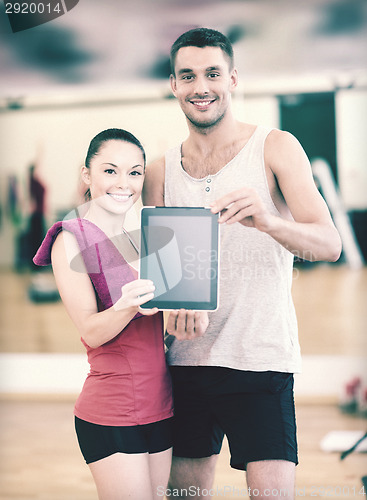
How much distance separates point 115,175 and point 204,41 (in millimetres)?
299

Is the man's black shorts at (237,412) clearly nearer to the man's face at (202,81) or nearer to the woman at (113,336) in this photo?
the woman at (113,336)

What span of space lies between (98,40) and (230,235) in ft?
3.62

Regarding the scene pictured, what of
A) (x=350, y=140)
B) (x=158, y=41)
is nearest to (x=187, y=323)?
(x=158, y=41)

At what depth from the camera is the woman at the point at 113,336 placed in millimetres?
965

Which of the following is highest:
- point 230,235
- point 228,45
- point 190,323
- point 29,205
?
point 228,45

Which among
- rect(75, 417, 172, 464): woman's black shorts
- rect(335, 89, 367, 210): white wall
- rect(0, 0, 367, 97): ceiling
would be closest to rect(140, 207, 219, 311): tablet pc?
rect(75, 417, 172, 464): woman's black shorts

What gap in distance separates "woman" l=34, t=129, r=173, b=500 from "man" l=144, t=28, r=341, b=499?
0.30 feet

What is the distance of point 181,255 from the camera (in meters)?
0.98

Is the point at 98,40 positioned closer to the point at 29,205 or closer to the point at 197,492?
the point at 29,205

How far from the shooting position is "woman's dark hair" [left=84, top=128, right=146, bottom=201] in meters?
1.02

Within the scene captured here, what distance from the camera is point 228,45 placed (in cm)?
106

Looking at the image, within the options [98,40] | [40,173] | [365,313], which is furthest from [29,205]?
[365,313]

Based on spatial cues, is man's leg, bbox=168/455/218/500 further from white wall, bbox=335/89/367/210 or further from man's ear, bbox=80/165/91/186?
white wall, bbox=335/89/367/210

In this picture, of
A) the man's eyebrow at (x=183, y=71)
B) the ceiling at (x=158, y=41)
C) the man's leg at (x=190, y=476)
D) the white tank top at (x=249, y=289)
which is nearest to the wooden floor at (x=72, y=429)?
the white tank top at (x=249, y=289)
